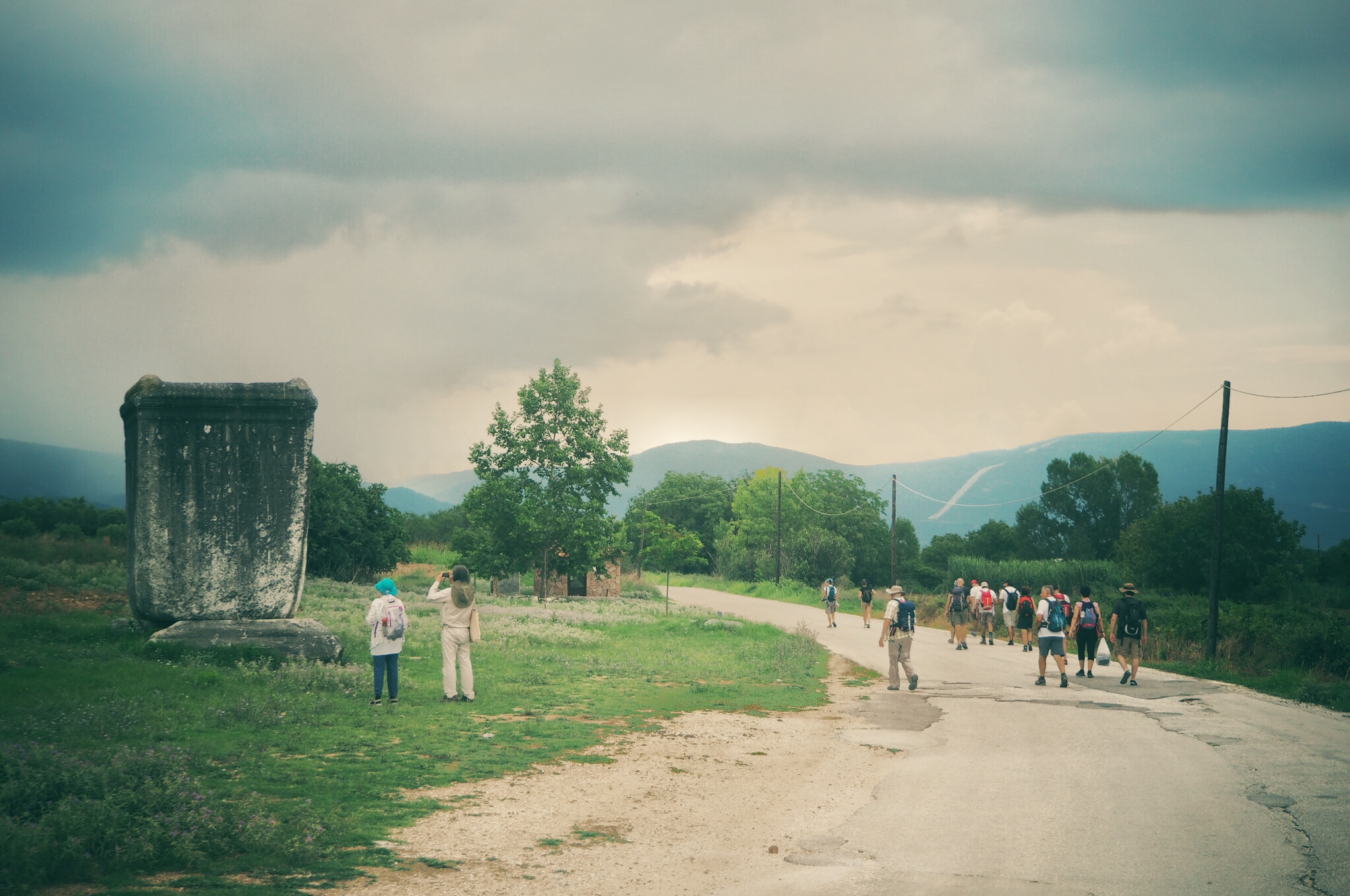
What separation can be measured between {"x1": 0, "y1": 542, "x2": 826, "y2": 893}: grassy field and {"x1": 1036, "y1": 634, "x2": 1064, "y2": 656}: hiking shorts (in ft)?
15.2

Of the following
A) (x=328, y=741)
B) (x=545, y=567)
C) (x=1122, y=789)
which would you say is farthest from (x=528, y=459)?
(x=1122, y=789)

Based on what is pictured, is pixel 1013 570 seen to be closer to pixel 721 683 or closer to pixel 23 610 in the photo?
pixel 721 683

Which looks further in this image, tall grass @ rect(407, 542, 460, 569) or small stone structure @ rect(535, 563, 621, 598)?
tall grass @ rect(407, 542, 460, 569)

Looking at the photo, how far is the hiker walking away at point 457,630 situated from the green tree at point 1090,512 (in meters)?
95.6

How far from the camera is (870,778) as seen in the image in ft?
30.6

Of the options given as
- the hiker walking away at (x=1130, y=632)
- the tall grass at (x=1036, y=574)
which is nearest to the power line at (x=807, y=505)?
the tall grass at (x=1036, y=574)

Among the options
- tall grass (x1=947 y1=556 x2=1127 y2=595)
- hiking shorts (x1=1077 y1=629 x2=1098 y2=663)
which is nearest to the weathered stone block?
hiking shorts (x1=1077 y1=629 x2=1098 y2=663)

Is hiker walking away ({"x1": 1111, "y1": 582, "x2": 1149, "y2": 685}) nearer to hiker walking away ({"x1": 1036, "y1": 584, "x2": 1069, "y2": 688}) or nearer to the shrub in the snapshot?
hiker walking away ({"x1": 1036, "y1": 584, "x2": 1069, "y2": 688})

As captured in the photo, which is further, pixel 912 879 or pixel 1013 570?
pixel 1013 570

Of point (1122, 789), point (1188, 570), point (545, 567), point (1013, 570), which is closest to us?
point (1122, 789)

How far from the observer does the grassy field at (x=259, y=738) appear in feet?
18.8

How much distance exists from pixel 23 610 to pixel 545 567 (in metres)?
26.3

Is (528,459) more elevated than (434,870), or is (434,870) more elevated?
(528,459)

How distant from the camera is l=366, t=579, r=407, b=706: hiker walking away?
37.1 feet
